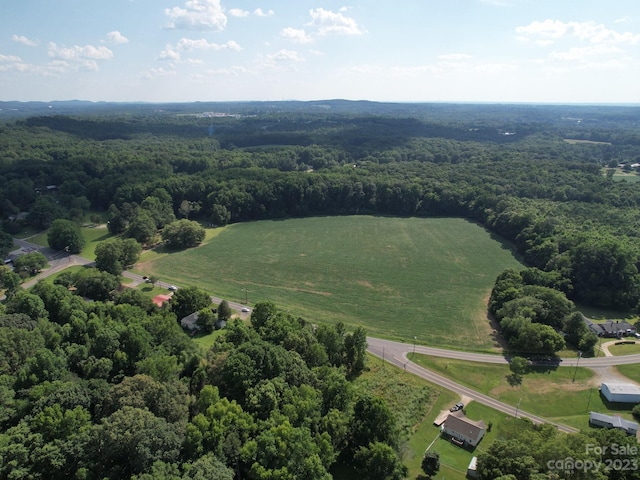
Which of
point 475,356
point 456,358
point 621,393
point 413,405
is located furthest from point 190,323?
point 621,393

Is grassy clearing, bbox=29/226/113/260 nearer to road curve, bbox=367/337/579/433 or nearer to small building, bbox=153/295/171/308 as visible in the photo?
small building, bbox=153/295/171/308

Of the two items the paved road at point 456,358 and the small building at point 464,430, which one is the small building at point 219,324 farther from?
the small building at point 464,430

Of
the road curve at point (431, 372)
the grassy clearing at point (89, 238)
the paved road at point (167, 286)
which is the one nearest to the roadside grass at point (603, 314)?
the road curve at point (431, 372)

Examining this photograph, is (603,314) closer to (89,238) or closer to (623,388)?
(623,388)

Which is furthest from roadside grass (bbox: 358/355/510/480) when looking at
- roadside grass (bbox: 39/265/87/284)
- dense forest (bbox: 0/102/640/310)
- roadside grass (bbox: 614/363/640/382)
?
roadside grass (bbox: 39/265/87/284)

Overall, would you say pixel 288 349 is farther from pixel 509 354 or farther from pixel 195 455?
pixel 509 354

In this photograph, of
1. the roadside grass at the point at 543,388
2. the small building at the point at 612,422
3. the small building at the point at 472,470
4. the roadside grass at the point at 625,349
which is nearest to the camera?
the small building at the point at 472,470
